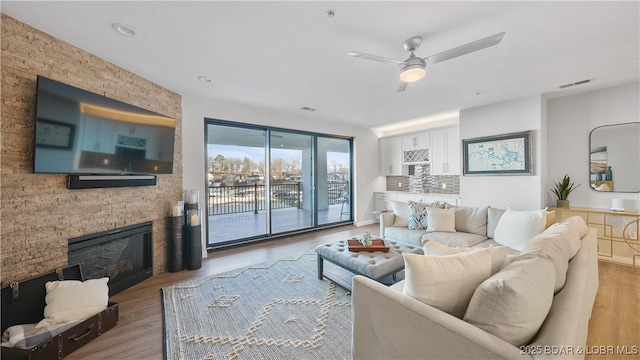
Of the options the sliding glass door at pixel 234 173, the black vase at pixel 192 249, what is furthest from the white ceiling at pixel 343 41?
the black vase at pixel 192 249

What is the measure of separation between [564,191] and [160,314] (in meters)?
5.60

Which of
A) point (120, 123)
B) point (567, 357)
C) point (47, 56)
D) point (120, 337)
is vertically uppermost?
point (47, 56)

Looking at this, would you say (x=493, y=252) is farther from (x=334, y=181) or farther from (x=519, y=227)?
(x=334, y=181)

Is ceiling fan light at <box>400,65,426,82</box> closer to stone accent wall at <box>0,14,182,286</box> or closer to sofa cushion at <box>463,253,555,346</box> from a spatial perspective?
sofa cushion at <box>463,253,555,346</box>

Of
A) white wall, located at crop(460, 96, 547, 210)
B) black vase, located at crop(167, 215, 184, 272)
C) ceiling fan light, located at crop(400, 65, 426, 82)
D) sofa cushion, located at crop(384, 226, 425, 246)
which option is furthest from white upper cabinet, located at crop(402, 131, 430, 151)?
black vase, located at crop(167, 215, 184, 272)

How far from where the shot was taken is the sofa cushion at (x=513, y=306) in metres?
0.94

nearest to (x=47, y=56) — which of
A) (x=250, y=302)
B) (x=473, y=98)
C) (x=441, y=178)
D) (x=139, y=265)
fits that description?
(x=139, y=265)

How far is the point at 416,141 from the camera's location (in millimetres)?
5918

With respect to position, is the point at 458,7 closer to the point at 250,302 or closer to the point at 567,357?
the point at 567,357

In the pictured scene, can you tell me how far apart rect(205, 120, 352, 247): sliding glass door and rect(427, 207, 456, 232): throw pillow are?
8.64 ft

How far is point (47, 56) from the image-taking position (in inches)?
84.5

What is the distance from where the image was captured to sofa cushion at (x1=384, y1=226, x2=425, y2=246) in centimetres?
352

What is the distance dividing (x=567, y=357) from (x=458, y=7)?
211cm

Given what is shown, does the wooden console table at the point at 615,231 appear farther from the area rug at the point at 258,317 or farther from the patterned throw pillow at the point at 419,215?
the area rug at the point at 258,317
